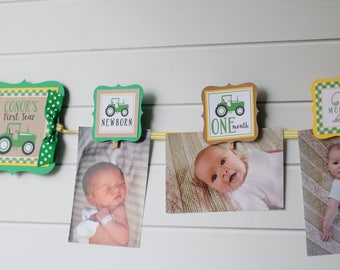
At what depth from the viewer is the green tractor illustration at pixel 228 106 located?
2.89ft

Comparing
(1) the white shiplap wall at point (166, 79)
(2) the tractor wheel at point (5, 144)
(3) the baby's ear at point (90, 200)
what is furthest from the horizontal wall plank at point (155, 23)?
(3) the baby's ear at point (90, 200)

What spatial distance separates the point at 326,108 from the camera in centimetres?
86

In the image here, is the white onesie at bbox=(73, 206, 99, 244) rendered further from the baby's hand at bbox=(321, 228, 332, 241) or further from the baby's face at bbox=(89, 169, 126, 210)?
the baby's hand at bbox=(321, 228, 332, 241)

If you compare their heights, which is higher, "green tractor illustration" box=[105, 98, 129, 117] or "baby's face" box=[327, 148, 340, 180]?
"green tractor illustration" box=[105, 98, 129, 117]

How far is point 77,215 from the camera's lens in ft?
3.06

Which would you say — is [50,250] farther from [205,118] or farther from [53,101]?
[205,118]

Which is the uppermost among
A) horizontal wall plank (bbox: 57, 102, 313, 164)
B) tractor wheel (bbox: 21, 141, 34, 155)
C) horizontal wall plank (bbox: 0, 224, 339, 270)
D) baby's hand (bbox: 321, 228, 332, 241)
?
horizontal wall plank (bbox: 57, 102, 313, 164)

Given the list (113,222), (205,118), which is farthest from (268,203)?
(113,222)

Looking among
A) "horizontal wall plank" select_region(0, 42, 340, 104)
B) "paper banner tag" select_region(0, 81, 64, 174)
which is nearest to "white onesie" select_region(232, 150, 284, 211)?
"horizontal wall plank" select_region(0, 42, 340, 104)

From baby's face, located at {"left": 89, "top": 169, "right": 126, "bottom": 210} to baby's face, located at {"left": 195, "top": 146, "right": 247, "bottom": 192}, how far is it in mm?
168

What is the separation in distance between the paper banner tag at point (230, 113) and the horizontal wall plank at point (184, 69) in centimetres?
3

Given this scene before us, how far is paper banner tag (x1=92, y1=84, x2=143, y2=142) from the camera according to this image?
3.00 ft

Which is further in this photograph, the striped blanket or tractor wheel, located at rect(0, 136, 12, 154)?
tractor wheel, located at rect(0, 136, 12, 154)

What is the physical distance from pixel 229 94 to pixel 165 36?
0.20 metres
